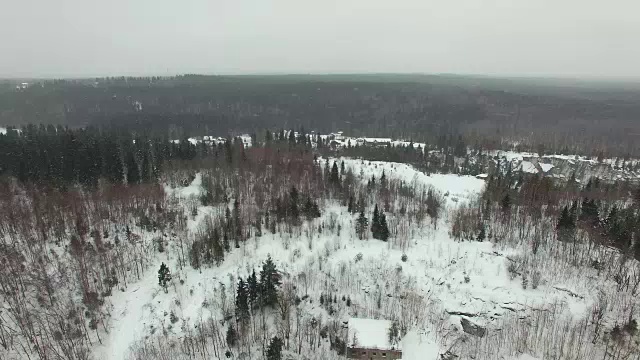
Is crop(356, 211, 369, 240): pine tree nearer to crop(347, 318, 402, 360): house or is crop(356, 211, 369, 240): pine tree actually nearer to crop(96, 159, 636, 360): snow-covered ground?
crop(96, 159, 636, 360): snow-covered ground

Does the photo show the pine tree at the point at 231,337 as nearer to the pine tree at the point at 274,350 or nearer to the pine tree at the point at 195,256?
the pine tree at the point at 274,350

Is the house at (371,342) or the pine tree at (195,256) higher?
the pine tree at (195,256)

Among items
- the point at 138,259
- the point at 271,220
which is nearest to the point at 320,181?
the point at 271,220

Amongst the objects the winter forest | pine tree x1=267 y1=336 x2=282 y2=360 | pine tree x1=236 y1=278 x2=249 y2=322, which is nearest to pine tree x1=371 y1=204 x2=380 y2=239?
the winter forest

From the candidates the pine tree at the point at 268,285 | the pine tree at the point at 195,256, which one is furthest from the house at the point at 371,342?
the pine tree at the point at 195,256

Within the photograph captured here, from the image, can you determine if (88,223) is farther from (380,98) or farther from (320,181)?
(380,98)

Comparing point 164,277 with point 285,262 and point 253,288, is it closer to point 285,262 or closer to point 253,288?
point 253,288
